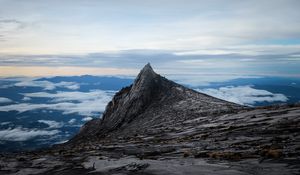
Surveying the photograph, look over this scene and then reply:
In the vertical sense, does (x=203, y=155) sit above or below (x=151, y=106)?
below

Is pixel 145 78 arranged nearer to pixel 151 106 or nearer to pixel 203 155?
pixel 151 106

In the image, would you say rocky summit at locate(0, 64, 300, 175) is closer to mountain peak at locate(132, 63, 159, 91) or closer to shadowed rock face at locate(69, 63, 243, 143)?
shadowed rock face at locate(69, 63, 243, 143)

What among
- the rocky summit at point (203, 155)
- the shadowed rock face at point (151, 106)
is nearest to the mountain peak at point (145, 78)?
the shadowed rock face at point (151, 106)

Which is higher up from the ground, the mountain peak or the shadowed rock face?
the mountain peak

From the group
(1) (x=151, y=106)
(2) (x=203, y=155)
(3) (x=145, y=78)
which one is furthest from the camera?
(3) (x=145, y=78)

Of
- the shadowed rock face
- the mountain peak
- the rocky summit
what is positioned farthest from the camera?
the mountain peak

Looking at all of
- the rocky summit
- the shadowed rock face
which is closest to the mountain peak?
the shadowed rock face

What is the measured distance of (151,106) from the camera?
6894cm

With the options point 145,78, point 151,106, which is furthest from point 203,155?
point 145,78

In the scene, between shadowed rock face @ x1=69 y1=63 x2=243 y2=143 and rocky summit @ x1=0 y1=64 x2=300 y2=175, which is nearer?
rocky summit @ x1=0 y1=64 x2=300 y2=175

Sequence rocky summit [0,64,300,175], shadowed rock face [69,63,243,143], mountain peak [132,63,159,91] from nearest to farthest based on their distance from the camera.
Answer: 1. rocky summit [0,64,300,175]
2. shadowed rock face [69,63,243,143]
3. mountain peak [132,63,159,91]

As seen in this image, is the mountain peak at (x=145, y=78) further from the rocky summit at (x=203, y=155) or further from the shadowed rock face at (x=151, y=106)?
the rocky summit at (x=203, y=155)

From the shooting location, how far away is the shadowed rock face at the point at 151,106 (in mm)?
54781

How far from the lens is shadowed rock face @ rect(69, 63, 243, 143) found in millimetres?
54781
